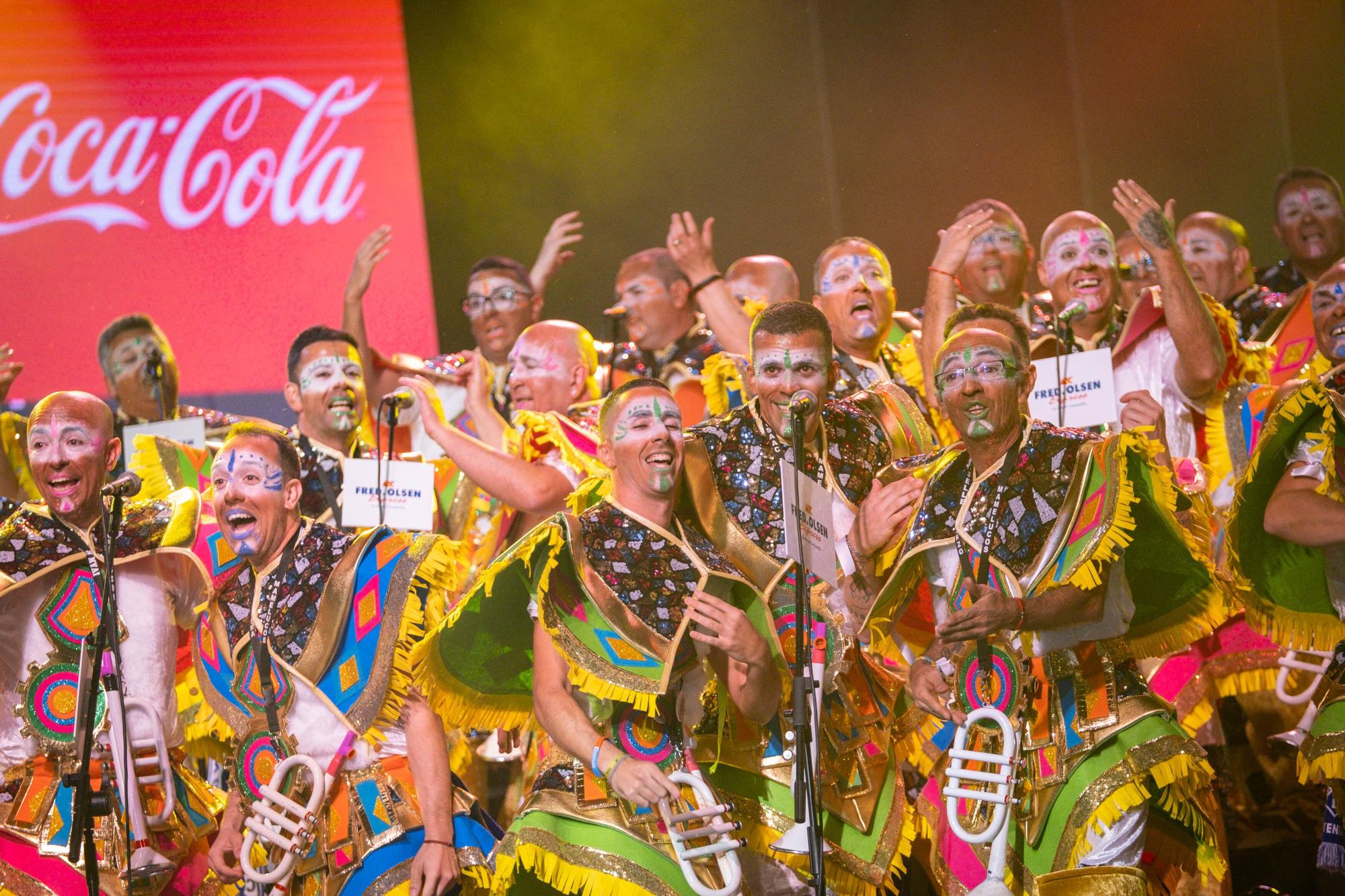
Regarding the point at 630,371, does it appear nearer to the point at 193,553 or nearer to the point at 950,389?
the point at 193,553

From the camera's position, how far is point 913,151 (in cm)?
773

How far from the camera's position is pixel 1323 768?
407cm

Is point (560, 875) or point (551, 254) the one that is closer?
point (560, 875)

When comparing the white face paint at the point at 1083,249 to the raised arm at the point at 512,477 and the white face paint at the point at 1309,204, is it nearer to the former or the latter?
the white face paint at the point at 1309,204

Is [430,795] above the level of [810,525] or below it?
below

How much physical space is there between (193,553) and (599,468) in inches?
51.5

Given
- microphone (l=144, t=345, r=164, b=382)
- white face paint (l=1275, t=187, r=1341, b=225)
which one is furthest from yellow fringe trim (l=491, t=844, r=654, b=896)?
white face paint (l=1275, t=187, r=1341, b=225)

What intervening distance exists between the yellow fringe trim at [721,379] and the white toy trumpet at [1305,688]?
1.97 m

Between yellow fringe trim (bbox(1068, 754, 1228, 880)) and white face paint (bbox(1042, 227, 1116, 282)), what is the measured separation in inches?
95.1

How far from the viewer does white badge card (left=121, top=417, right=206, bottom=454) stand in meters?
5.61

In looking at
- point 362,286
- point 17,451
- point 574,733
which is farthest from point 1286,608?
point 17,451

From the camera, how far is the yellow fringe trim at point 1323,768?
159 inches

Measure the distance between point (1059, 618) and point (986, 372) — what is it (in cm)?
66

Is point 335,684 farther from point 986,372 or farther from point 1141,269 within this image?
point 1141,269
